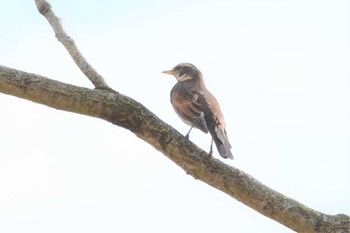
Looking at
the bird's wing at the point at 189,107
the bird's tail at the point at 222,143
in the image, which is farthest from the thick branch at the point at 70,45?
the bird's wing at the point at 189,107

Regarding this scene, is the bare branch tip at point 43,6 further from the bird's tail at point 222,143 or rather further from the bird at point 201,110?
the bird's tail at point 222,143

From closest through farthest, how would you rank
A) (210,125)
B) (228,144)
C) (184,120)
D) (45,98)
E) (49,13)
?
(45,98) → (49,13) → (228,144) → (210,125) → (184,120)

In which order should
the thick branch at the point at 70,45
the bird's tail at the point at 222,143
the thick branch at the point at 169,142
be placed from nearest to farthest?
the thick branch at the point at 169,142 → the thick branch at the point at 70,45 → the bird's tail at the point at 222,143

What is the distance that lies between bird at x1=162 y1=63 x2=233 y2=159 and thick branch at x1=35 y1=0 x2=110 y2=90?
5.04ft

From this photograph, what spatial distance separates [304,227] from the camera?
4605mm

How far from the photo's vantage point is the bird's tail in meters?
6.21

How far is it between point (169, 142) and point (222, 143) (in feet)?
6.24

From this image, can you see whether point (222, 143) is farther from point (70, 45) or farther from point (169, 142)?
point (70, 45)

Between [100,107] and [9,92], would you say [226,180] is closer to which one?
[100,107]

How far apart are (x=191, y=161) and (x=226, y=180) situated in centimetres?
30

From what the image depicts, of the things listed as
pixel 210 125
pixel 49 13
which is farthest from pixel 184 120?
pixel 49 13

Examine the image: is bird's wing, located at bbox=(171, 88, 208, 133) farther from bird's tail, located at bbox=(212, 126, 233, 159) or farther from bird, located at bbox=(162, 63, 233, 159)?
bird's tail, located at bbox=(212, 126, 233, 159)

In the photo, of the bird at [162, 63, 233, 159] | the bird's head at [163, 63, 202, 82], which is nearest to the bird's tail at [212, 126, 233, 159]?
the bird at [162, 63, 233, 159]

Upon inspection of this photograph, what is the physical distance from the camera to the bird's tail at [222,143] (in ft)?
20.4
